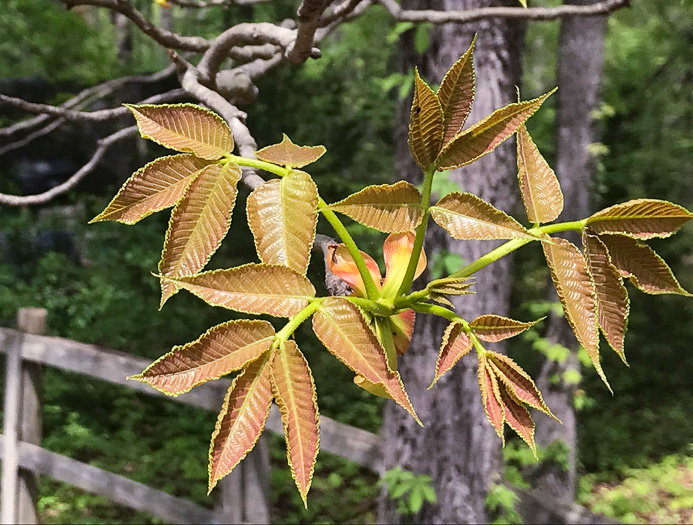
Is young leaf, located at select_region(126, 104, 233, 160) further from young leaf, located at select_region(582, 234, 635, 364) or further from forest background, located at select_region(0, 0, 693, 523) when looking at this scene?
forest background, located at select_region(0, 0, 693, 523)

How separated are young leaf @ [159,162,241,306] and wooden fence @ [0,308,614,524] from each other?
2558mm

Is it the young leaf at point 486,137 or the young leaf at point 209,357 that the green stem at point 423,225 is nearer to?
the young leaf at point 486,137

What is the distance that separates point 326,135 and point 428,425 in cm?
485

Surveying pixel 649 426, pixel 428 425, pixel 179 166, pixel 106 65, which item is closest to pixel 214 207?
pixel 179 166

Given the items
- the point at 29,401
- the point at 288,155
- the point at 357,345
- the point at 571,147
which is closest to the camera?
the point at 357,345

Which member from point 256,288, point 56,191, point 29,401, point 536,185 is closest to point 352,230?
point 29,401

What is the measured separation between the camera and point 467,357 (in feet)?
8.22

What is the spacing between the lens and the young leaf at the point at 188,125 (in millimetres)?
534

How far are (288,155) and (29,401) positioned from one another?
381 centimetres

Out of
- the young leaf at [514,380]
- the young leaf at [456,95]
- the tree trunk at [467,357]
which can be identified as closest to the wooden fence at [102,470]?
the tree trunk at [467,357]

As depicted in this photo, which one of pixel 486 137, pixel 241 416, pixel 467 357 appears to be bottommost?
pixel 241 416

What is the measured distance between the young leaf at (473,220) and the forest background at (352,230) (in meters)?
3.91

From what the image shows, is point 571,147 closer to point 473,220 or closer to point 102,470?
point 102,470

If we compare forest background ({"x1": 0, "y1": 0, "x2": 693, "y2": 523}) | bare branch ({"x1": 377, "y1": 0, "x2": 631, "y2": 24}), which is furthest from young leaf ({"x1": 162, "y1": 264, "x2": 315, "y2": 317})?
forest background ({"x1": 0, "y1": 0, "x2": 693, "y2": 523})
